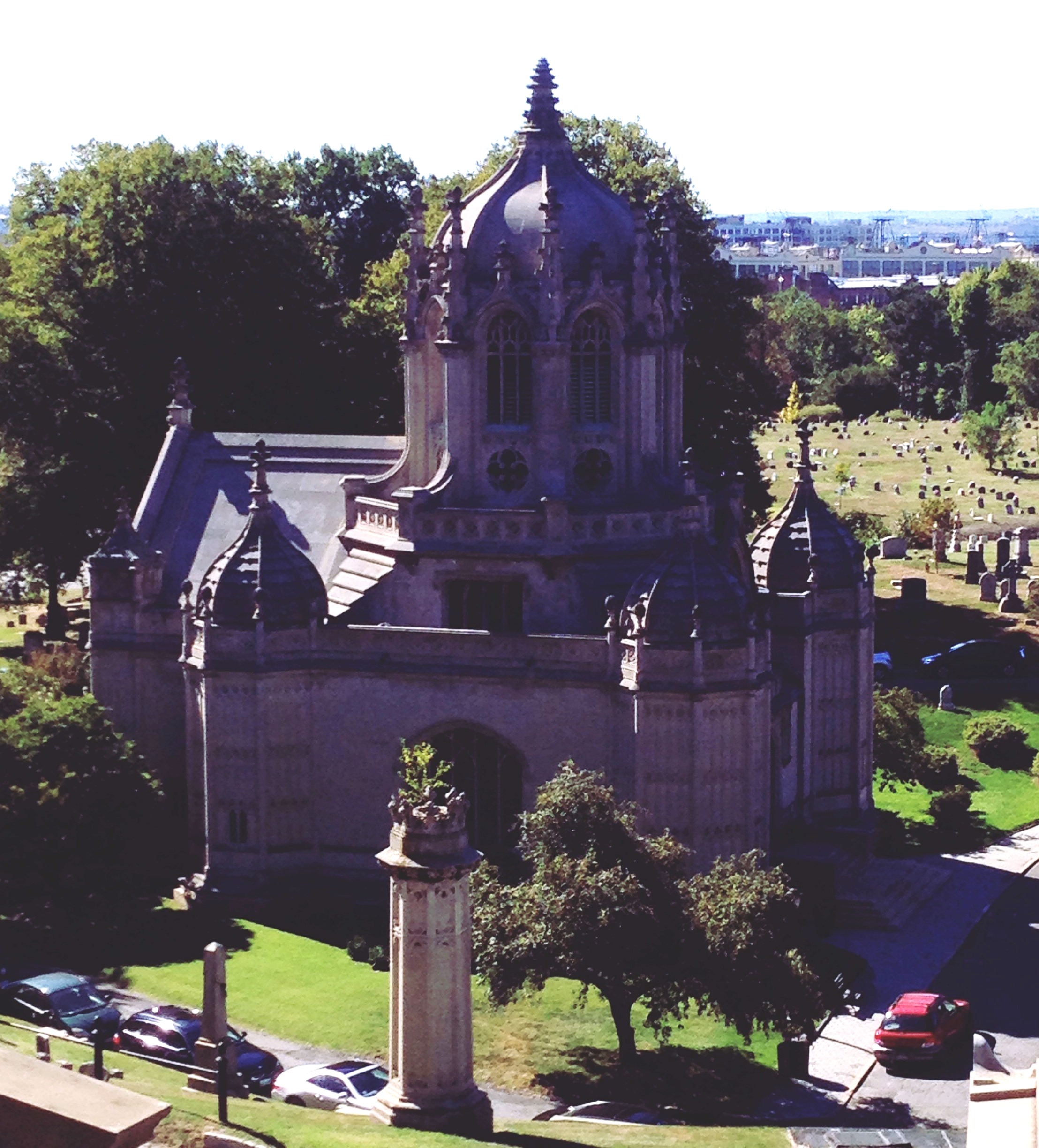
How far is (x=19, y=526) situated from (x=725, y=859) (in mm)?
34863

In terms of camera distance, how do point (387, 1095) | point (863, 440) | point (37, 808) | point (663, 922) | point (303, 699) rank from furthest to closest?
point (863, 440) < point (303, 699) < point (37, 808) < point (663, 922) < point (387, 1095)

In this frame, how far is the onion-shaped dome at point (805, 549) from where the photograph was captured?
55844 millimetres

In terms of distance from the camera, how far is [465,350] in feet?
177

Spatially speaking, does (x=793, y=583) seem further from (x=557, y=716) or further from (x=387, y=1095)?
(x=387, y=1095)

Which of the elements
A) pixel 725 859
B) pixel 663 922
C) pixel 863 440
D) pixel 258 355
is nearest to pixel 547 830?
pixel 663 922

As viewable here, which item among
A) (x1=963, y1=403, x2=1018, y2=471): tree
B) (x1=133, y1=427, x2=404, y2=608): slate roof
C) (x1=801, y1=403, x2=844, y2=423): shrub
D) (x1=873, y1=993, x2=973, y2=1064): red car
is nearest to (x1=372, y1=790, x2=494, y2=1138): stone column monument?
(x1=873, y1=993, x2=973, y2=1064): red car

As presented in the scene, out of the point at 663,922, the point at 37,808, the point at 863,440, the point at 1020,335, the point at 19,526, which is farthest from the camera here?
the point at 1020,335

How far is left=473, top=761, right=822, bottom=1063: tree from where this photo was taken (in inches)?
1658

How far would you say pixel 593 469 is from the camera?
54.9 meters

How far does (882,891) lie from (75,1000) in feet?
64.6

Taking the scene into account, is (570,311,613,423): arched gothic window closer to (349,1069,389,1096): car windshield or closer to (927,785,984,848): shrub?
(927,785,984,848): shrub

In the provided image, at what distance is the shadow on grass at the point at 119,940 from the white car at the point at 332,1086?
8493 millimetres

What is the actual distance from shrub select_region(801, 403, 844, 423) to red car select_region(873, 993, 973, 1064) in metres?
122

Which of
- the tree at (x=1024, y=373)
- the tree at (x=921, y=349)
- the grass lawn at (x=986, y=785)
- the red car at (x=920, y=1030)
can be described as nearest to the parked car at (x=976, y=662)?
the grass lawn at (x=986, y=785)
